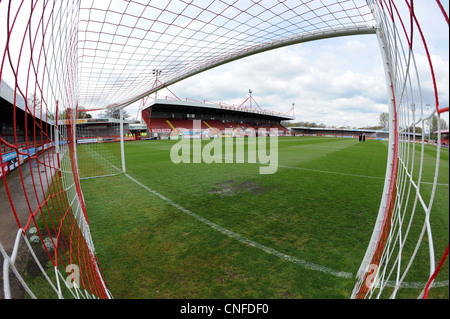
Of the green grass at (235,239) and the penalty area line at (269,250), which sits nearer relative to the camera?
the green grass at (235,239)

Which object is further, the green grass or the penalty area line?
the penalty area line

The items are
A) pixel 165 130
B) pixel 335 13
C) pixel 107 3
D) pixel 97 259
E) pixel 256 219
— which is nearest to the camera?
pixel 97 259

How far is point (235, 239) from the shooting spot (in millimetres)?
3068

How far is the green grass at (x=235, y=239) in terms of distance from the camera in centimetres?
209

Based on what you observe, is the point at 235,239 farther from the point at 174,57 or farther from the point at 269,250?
the point at 174,57

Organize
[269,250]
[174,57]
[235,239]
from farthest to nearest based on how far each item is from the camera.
Answer: [174,57]
[235,239]
[269,250]

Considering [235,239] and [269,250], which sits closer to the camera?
[269,250]

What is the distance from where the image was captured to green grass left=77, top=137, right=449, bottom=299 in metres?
2.09

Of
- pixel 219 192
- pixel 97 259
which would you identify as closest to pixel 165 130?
pixel 219 192

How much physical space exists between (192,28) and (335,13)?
7.87ft

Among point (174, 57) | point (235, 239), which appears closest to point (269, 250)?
point (235, 239)

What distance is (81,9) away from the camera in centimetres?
324

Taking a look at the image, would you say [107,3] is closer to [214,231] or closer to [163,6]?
[163,6]

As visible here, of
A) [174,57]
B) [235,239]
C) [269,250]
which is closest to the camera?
[269,250]
